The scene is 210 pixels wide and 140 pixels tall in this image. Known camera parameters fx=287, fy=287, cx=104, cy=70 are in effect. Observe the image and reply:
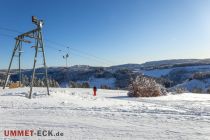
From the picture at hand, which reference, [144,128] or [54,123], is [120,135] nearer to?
[144,128]

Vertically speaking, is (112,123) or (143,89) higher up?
(143,89)

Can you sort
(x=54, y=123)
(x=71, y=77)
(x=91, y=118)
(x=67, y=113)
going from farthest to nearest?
(x=71, y=77), (x=67, y=113), (x=91, y=118), (x=54, y=123)

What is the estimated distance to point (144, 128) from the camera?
857 centimetres

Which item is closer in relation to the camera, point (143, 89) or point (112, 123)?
point (112, 123)

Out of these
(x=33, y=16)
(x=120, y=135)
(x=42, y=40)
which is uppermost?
(x=33, y=16)

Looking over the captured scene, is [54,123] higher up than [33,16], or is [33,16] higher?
[33,16]

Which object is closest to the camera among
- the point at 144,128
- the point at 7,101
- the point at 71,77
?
the point at 144,128

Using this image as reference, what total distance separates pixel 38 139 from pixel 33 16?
39.9 feet

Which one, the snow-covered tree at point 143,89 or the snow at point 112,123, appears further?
the snow-covered tree at point 143,89

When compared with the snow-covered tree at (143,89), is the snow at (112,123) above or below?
below

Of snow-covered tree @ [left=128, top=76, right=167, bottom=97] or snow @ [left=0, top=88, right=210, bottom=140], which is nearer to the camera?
snow @ [left=0, top=88, right=210, bottom=140]

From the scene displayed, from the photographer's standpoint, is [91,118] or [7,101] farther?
[7,101]

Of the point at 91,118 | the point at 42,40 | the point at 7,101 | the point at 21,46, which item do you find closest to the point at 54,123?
the point at 91,118

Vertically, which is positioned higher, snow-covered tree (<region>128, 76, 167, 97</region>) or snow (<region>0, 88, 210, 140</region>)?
snow-covered tree (<region>128, 76, 167, 97</region>)
